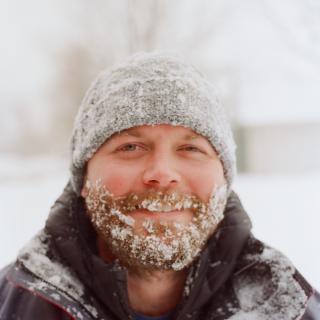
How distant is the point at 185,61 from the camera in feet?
6.67

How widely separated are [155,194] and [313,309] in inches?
28.7

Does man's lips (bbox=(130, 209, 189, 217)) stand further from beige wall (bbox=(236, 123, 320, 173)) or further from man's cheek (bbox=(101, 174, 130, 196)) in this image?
beige wall (bbox=(236, 123, 320, 173))

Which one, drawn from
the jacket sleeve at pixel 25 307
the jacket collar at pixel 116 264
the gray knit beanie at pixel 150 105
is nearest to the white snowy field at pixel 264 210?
the jacket collar at pixel 116 264

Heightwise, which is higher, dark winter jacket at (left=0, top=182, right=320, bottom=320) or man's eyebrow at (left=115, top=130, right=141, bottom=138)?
man's eyebrow at (left=115, top=130, right=141, bottom=138)

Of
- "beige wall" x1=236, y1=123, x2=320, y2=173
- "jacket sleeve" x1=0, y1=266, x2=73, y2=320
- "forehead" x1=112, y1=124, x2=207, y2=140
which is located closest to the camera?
"jacket sleeve" x1=0, y1=266, x2=73, y2=320

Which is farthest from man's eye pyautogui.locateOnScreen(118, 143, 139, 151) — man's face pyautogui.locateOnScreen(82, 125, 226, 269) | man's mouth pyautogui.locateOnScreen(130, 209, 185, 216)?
man's mouth pyautogui.locateOnScreen(130, 209, 185, 216)

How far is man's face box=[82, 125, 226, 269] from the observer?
1.68 meters

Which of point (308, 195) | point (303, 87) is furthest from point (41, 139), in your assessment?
point (308, 195)

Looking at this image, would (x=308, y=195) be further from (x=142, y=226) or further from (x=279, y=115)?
(x=142, y=226)

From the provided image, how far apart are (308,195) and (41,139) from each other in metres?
15.8

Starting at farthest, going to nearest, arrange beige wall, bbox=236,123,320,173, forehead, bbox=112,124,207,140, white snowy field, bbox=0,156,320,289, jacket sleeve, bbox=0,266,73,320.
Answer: beige wall, bbox=236,123,320,173
white snowy field, bbox=0,156,320,289
forehead, bbox=112,124,207,140
jacket sleeve, bbox=0,266,73,320

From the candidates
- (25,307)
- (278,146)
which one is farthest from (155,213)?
(278,146)

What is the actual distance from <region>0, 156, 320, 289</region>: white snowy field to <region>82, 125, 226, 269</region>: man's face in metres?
2.88

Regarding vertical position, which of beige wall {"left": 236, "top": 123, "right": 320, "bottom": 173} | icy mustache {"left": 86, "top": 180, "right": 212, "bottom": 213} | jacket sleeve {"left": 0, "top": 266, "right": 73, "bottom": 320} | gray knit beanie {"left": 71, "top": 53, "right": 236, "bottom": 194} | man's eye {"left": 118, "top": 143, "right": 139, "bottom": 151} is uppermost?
beige wall {"left": 236, "top": 123, "right": 320, "bottom": 173}
